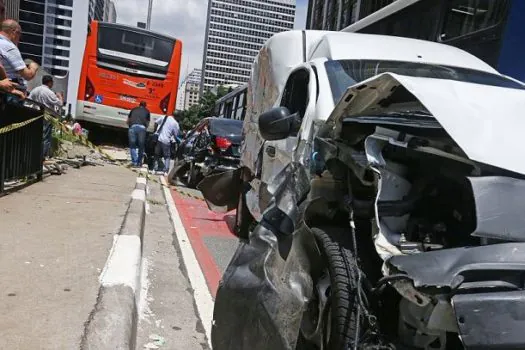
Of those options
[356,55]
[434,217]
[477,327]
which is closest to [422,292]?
[477,327]

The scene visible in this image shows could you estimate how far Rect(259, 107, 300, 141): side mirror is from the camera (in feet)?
12.7

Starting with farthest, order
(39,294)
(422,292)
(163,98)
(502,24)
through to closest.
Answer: (163,98)
(502,24)
(39,294)
(422,292)

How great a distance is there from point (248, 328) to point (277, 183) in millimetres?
955

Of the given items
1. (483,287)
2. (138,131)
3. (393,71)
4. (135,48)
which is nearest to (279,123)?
(393,71)

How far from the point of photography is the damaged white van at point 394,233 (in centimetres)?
193

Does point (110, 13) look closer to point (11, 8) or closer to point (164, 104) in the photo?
point (11, 8)

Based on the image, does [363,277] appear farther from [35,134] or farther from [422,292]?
[35,134]

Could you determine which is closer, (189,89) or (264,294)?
(264,294)

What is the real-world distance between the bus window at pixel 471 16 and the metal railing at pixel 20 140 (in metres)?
6.03

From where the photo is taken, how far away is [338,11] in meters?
23.7

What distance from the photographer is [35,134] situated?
7539 millimetres

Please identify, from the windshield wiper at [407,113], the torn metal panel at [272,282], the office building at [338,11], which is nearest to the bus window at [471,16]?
the office building at [338,11]

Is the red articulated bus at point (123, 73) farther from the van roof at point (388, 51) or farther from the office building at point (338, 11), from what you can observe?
the van roof at point (388, 51)

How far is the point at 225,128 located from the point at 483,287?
9225mm
